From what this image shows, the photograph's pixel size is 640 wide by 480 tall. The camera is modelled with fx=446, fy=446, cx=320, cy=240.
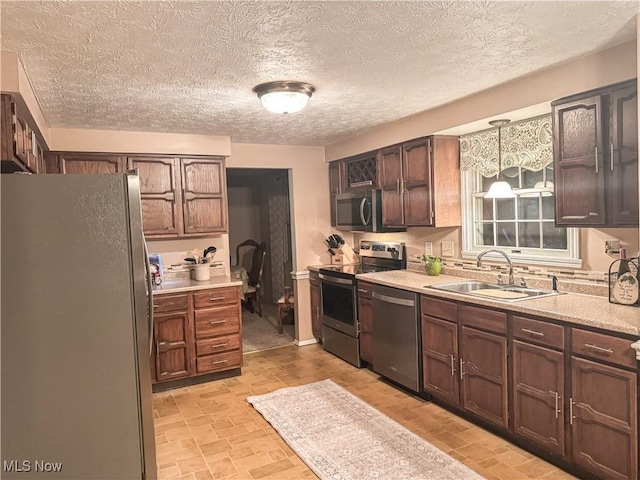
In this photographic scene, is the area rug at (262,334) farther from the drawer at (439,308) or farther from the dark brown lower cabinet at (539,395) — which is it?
the dark brown lower cabinet at (539,395)

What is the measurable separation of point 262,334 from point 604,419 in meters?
4.10

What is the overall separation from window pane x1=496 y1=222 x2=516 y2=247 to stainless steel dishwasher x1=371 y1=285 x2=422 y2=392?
88 centimetres

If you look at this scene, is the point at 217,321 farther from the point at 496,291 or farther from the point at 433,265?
the point at 496,291

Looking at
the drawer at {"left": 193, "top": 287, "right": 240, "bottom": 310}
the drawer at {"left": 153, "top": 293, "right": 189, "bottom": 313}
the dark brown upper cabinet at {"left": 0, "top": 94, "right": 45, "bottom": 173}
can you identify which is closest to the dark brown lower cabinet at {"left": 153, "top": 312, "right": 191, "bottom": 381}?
the drawer at {"left": 153, "top": 293, "right": 189, "bottom": 313}

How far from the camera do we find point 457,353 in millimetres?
3119

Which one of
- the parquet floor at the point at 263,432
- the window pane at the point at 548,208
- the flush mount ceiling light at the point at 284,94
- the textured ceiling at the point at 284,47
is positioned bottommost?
the parquet floor at the point at 263,432

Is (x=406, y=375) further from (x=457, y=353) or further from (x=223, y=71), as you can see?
(x=223, y=71)

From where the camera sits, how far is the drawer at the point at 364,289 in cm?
406

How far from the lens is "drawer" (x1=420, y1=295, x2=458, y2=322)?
123 inches

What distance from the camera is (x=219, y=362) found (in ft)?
13.5

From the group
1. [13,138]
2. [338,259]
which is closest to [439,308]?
[338,259]

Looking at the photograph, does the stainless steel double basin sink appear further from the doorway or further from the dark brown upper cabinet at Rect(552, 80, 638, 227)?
the doorway

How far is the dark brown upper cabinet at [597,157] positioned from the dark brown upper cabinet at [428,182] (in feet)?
3.77

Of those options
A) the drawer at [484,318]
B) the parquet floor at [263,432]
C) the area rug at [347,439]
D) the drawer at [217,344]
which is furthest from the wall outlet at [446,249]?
the drawer at [217,344]
